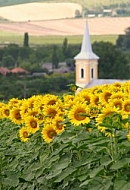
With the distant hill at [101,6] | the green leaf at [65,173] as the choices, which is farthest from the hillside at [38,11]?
the green leaf at [65,173]

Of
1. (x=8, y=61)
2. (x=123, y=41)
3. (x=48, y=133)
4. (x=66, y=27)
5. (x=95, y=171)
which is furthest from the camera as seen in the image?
(x=66, y=27)

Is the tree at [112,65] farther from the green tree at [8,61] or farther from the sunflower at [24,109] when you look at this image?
the sunflower at [24,109]

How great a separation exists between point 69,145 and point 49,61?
284 ft

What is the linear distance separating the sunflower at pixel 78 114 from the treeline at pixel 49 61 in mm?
39859

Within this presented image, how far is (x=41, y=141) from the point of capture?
3840mm

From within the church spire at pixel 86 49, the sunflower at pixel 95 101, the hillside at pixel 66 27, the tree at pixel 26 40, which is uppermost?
the sunflower at pixel 95 101

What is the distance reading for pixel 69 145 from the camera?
335 centimetres

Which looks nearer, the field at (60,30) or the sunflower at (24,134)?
the sunflower at (24,134)

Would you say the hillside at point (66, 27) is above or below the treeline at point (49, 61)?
above

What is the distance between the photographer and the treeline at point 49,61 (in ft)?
194

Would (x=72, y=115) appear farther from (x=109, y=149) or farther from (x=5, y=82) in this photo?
(x=5, y=82)

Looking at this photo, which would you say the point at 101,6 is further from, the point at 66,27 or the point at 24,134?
the point at 24,134

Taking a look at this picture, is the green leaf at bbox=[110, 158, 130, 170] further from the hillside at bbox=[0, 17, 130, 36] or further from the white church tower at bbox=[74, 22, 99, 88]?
the hillside at bbox=[0, 17, 130, 36]

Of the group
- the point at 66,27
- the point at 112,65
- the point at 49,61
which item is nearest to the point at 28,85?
the point at 112,65
